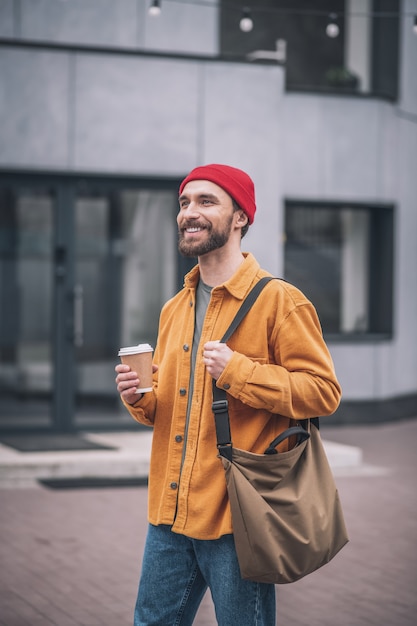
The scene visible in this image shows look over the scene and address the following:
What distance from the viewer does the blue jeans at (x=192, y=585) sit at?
3.08m

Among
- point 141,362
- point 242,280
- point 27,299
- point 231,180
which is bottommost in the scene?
point 27,299

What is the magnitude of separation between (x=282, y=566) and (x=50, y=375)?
8.56 meters

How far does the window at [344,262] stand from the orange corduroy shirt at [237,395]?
33.1 ft

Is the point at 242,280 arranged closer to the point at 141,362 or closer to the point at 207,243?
the point at 207,243

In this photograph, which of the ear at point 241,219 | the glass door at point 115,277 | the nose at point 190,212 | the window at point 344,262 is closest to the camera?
the nose at point 190,212

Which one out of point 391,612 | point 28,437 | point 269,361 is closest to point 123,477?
point 28,437

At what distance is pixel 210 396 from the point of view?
3.21m

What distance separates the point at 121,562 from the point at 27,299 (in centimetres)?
540

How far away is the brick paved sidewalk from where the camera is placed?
5.39m

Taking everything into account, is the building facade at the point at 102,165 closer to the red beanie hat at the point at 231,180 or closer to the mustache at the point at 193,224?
the red beanie hat at the point at 231,180

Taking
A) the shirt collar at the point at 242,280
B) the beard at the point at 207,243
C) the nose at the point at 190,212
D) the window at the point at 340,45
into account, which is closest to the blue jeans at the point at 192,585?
the shirt collar at the point at 242,280

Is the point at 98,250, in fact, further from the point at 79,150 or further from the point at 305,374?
the point at 305,374

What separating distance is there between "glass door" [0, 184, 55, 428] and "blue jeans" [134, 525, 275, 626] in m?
7.96

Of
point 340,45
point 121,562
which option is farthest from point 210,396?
point 340,45
